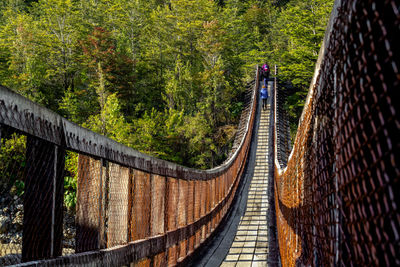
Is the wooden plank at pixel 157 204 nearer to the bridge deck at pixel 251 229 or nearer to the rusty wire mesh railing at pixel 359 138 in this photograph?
the bridge deck at pixel 251 229

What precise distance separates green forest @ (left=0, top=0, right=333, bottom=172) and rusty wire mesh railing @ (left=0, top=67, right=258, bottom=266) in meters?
19.9

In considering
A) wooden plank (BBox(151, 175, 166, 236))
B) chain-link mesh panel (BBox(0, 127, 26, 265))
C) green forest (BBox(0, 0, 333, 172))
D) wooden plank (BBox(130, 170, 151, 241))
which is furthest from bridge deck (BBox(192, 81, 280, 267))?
green forest (BBox(0, 0, 333, 172))

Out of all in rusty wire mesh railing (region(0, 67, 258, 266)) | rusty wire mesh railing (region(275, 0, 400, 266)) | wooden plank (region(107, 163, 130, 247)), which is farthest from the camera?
wooden plank (region(107, 163, 130, 247))

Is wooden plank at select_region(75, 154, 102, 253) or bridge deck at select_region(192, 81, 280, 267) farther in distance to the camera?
bridge deck at select_region(192, 81, 280, 267)

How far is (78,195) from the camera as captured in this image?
2.47m

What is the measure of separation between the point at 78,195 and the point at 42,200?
539 mm

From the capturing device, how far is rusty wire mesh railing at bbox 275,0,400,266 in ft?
2.98

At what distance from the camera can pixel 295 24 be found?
1235 inches

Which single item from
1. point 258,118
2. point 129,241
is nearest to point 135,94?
point 258,118

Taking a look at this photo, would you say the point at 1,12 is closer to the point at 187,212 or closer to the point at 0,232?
the point at 187,212

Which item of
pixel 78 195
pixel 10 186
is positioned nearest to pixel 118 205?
pixel 78 195

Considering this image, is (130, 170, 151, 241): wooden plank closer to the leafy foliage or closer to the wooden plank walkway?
the wooden plank walkway

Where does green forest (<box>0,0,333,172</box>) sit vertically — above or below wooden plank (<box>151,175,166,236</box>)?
above

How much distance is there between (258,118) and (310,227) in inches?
973
